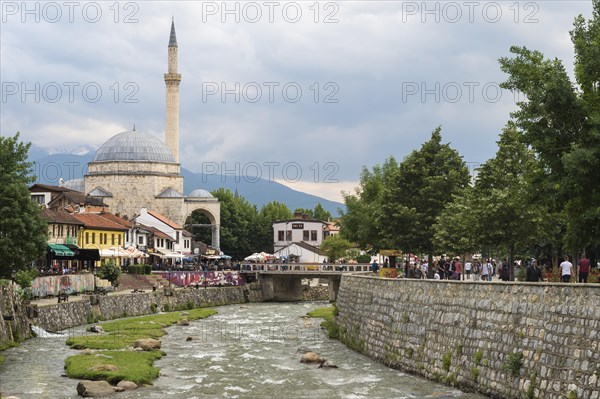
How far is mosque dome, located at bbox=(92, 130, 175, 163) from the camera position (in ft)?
433

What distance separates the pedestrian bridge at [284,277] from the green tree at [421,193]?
23047mm

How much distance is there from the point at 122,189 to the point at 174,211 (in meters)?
7.64

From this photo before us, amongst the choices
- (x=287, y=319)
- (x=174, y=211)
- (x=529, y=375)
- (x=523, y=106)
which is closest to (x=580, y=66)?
(x=523, y=106)

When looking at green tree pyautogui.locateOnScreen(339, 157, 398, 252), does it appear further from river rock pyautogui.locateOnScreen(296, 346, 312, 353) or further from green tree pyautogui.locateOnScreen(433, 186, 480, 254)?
river rock pyautogui.locateOnScreen(296, 346, 312, 353)

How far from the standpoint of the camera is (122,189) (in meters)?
130

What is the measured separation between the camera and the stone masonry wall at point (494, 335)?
22219 mm

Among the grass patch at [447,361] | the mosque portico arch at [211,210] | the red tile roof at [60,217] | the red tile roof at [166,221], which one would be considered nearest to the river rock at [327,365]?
the grass patch at [447,361]

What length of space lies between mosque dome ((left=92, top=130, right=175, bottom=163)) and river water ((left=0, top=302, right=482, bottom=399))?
82623mm

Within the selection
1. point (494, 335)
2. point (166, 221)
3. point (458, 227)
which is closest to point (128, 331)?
point (458, 227)

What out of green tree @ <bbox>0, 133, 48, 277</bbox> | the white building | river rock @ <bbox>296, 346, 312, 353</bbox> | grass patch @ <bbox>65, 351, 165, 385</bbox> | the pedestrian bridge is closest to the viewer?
grass patch @ <bbox>65, 351, 165, 385</bbox>

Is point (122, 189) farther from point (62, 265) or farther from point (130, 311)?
point (130, 311)

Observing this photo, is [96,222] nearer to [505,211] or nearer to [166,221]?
[166,221]

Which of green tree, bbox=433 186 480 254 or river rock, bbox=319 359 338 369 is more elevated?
green tree, bbox=433 186 480 254

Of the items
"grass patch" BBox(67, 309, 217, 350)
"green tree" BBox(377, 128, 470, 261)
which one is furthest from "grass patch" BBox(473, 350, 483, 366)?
"green tree" BBox(377, 128, 470, 261)
